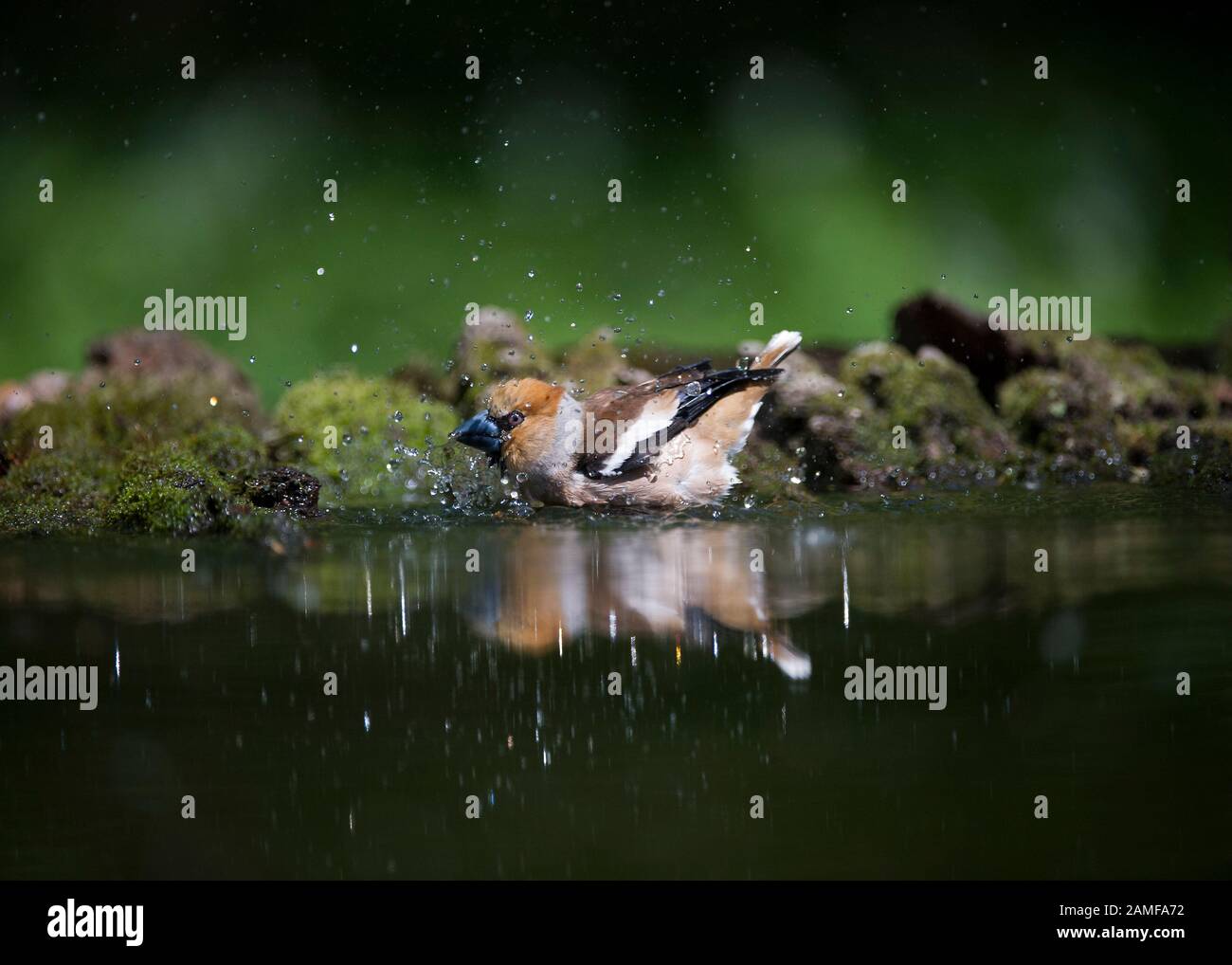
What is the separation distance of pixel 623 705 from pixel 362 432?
11.5ft

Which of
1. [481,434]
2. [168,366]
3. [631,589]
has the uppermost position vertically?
[168,366]

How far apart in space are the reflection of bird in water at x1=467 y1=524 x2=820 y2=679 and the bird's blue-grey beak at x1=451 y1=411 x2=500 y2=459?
49 centimetres

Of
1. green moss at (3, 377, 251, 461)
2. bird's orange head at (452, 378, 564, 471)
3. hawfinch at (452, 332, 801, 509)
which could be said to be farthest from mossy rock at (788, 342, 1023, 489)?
green moss at (3, 377, 251, 461)

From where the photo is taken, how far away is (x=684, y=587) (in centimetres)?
409

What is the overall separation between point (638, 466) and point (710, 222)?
2.86 metres

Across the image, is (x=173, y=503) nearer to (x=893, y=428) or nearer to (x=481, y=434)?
(x=481, y=434)

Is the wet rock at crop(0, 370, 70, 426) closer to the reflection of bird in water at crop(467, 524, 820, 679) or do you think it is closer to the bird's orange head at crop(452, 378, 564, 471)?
the bird's orange head at crop(452, 378, 564, 471)

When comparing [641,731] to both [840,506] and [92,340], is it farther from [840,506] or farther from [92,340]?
[92,340]

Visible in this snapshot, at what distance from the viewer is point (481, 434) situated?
201 inches

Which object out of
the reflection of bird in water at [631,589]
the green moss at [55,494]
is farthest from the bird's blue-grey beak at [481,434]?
the green moss at [55,494]

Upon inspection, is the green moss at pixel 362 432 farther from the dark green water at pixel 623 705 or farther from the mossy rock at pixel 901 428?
A: the mossy rock at pixel 901 428

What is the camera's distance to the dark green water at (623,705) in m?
2.84

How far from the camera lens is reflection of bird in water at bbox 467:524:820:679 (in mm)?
3738

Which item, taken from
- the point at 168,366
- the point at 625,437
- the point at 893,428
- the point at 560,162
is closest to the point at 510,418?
the point at 625,437
